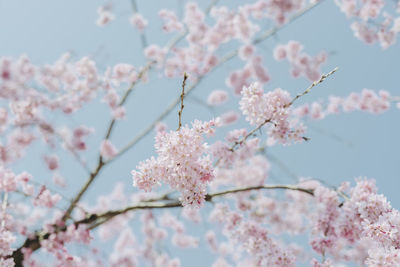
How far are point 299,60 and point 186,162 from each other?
801cm

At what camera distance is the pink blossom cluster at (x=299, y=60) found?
9.41 meters

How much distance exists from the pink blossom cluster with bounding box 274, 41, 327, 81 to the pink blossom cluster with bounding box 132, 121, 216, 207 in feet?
25.0

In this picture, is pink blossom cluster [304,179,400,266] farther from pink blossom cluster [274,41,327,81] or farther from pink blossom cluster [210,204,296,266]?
pink blossom cluster [274,41,327,81]

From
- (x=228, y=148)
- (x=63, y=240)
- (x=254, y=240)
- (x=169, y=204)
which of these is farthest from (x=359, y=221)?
(x=63, y=240)

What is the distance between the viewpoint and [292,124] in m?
3.74

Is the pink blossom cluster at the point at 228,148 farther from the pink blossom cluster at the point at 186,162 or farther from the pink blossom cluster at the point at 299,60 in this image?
the pink blossom cluster at the point at 299,60

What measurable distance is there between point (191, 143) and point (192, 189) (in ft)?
1.19

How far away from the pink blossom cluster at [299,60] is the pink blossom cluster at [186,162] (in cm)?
762

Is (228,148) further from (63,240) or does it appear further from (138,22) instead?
(138,22)

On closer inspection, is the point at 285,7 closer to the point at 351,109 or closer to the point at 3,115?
the point at 351,109

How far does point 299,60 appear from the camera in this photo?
953 centimetres

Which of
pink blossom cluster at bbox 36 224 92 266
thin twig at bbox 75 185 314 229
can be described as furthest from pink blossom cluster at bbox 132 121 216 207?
pink blossom cluster at bbox 36 224 92 266

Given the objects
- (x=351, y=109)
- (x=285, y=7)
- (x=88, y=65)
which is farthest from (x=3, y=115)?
(x=351, y=109)

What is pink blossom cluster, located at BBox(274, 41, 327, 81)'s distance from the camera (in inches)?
371
